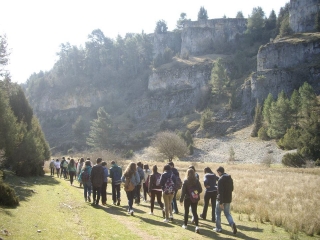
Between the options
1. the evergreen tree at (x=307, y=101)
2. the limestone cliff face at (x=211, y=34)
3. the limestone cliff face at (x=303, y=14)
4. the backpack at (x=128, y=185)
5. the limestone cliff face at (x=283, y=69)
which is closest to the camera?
the backpack at (x=128, y=185)

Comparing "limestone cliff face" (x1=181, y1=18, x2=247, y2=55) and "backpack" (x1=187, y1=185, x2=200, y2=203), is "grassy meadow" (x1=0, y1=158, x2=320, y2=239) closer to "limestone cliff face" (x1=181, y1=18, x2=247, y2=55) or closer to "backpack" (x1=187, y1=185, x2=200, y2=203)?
"backpack" (x1=187, y1=185, x2=200, y2=203)

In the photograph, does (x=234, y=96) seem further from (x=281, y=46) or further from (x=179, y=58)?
(x=179, y=58)

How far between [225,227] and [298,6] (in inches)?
4073

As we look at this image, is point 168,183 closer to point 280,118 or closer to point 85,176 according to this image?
point 85,176

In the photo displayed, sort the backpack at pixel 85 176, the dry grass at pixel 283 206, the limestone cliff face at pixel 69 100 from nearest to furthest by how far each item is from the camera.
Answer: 1. the dry grass at pixel 283 206
2. the backpack at pixel 85 176
3. the limestone cliff face at pixel 69 100

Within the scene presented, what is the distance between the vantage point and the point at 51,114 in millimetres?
112875

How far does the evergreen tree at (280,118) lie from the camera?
57969 millimetres

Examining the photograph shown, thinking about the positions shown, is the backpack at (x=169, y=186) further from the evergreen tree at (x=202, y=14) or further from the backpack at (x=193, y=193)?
the evergreen tree at (x=202, y=14)

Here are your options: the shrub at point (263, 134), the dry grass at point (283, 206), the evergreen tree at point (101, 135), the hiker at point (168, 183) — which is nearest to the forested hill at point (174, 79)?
the evergreen tree at point (101, 135)

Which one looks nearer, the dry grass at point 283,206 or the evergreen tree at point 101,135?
the dry grass at point 283,206

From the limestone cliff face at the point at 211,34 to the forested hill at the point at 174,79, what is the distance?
0.44 meters

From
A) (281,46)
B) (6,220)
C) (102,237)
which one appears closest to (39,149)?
(6,220)

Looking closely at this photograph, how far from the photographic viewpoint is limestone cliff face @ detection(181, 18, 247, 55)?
398ft

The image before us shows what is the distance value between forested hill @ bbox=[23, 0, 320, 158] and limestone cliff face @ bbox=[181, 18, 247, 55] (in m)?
0.44
